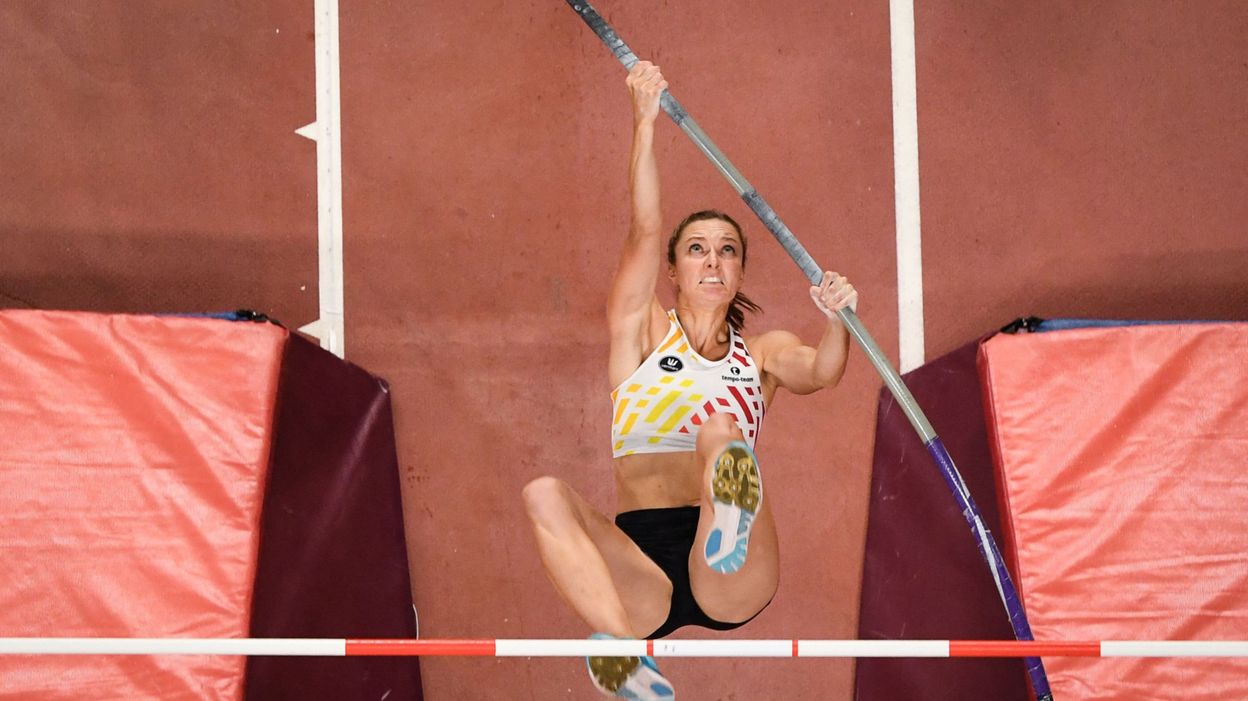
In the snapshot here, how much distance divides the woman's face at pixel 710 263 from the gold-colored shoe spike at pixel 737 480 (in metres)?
0.76

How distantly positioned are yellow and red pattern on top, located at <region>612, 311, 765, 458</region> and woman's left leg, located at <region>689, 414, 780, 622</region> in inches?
8.8

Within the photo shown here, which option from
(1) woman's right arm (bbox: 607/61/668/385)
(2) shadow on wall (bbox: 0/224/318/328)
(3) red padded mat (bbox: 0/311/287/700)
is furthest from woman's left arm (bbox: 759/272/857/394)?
(2) shadow on wall (bbox: 0/224/318/328)

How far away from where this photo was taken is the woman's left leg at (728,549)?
99.1 inches

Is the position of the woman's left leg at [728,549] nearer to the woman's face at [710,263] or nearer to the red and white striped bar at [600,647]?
the red and white striped bar at [600,647]

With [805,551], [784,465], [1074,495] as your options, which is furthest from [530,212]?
[1074,495]

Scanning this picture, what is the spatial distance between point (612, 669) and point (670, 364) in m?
0.98

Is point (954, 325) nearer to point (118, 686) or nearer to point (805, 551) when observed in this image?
point (805, 551)

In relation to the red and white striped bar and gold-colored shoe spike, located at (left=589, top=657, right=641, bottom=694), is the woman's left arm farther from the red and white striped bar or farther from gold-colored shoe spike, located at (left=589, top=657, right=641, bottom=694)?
gold-colored shoe spike, located at (left=589, top=657, right=641, bottom=694)

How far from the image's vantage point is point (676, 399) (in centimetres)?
307

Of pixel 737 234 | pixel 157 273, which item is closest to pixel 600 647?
pixel 737 234

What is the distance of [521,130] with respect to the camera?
383 cm

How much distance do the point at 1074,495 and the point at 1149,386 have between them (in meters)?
0.40

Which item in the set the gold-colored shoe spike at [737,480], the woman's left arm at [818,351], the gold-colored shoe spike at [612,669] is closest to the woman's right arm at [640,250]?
the woman's left arm at [818,351]

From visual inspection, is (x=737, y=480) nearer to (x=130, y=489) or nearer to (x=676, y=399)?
(x=676, y=399)
